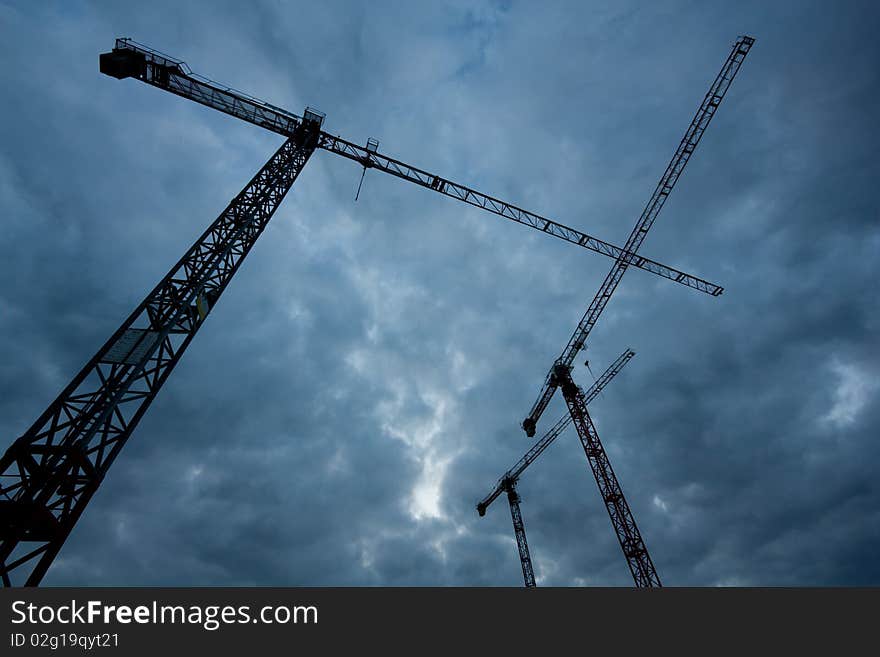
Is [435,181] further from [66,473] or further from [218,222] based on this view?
[66,473]

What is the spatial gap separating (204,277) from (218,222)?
2.75 m

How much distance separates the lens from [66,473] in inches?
400
